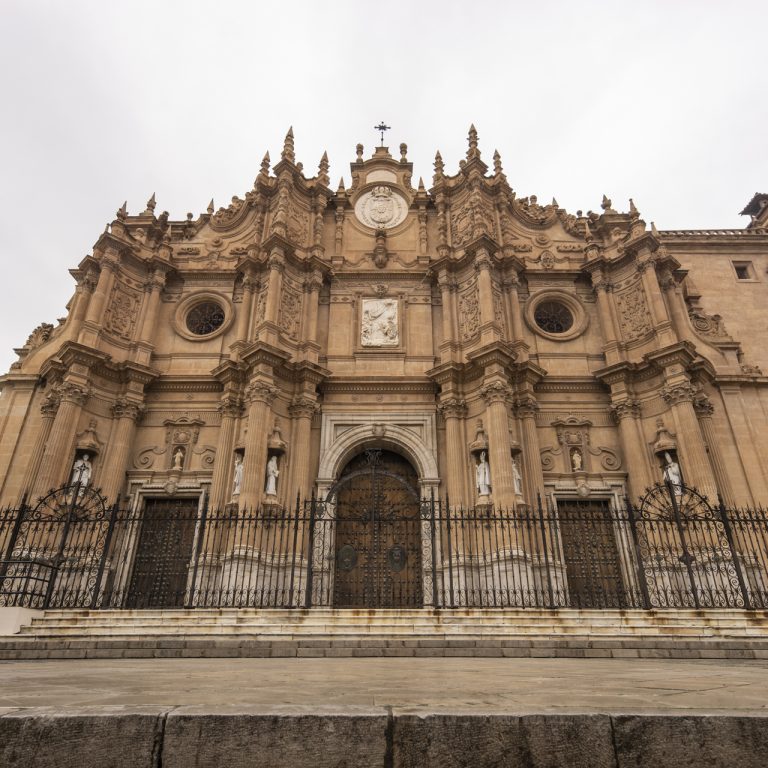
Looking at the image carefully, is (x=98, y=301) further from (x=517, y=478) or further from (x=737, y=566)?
(x=737, y=566)

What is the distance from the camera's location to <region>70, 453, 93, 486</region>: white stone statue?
14.2 meters

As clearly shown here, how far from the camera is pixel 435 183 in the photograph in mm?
19891

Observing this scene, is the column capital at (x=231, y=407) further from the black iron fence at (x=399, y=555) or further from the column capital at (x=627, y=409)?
the column capital at (x=627, y=409)

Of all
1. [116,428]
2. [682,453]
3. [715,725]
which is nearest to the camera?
[715,725]

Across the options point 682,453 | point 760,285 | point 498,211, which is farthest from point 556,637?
point 760,285

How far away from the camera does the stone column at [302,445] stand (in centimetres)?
1479

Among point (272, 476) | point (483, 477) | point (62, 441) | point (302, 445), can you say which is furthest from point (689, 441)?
point (62, 441)

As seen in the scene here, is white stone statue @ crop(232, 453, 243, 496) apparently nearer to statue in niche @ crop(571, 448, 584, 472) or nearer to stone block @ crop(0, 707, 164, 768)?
statue in niche @ crop(571, 448, 584, 472)

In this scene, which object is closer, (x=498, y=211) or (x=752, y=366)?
(x=752, y=366)

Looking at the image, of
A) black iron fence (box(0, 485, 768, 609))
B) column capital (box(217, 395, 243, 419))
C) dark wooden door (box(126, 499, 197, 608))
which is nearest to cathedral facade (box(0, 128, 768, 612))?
column capital (box(217, 395, 243, 419))

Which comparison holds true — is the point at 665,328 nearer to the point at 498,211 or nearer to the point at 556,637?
the point at 498,211

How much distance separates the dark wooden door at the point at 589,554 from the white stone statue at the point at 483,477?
6.48 ft

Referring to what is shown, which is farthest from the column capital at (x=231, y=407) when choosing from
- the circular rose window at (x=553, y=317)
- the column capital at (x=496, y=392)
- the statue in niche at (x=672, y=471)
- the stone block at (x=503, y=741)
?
the stone block at (x=503, y=741)

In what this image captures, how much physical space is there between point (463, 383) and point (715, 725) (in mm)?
14465
